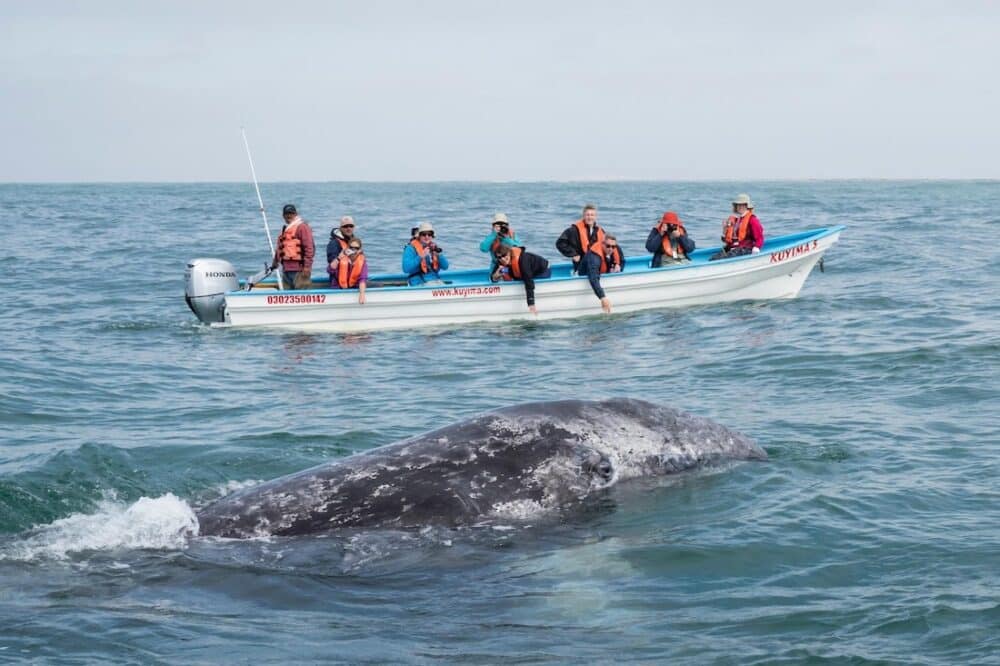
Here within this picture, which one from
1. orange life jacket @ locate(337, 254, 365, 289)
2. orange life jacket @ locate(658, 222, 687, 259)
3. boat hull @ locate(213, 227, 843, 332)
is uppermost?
orange life jacket @ locate(658, 222, 687, 259)

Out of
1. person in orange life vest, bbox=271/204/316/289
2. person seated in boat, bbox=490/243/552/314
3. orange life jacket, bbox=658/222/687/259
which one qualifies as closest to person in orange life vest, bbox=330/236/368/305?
person in orange life vest, bbox=271/204/316/289

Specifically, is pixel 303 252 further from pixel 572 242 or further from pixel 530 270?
pixel 572 242

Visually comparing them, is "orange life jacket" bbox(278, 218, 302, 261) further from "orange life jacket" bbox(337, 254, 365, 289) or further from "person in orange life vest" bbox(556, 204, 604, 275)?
"person in orange life vest" bbox(556, 204, 604, 275)

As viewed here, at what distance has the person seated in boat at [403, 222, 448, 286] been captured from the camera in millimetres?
22609

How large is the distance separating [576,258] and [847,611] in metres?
16.4

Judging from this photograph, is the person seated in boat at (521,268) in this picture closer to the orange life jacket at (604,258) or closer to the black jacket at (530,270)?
the black jacket at (530,270)

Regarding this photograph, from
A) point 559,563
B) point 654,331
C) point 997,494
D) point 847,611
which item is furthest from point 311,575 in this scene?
point 654,331

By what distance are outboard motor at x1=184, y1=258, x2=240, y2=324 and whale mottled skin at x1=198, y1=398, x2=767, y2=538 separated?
560 inches

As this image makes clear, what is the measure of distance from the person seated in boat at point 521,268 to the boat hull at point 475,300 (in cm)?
21

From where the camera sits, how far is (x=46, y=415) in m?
13.7

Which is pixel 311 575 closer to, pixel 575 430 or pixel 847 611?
pixel 575 430

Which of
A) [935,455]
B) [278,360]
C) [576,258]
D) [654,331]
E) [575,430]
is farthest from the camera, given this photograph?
[576,258]

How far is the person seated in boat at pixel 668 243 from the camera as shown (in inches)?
930

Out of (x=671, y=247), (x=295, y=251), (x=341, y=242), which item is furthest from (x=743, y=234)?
(x=295, y=251)
